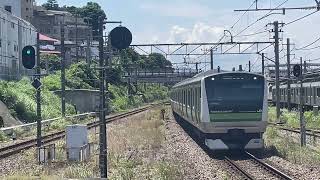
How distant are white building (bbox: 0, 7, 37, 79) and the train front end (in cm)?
3977

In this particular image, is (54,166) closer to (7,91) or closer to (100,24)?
(100,24)

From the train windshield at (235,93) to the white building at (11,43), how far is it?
3973 centimetres

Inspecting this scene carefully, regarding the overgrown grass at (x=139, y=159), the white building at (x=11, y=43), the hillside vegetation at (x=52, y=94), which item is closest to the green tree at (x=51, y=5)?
the hillside vegetation at (x=52, y=94)

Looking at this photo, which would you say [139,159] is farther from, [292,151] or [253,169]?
[292,151]

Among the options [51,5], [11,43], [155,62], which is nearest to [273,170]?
[11,43]

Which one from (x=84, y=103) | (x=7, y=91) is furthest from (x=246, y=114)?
(x=84, y=103)

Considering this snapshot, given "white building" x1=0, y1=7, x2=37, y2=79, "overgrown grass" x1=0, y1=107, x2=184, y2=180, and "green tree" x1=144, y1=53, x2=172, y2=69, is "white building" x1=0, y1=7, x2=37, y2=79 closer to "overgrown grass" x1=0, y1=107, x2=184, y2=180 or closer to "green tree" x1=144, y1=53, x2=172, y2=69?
"overgrown grass" x1=0, y1=107, x2=184, y2=180

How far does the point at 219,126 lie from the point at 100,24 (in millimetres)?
9457

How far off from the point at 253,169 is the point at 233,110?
13.5 feet

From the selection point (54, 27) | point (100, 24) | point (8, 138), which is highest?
point (54, 27)

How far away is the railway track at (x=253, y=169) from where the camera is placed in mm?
15578

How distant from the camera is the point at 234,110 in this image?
21172mm

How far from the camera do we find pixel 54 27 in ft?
486

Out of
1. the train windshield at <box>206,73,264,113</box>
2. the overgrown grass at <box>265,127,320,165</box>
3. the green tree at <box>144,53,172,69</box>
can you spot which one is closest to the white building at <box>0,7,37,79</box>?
the overgrown grass at <box>265,127,320,165</box>
